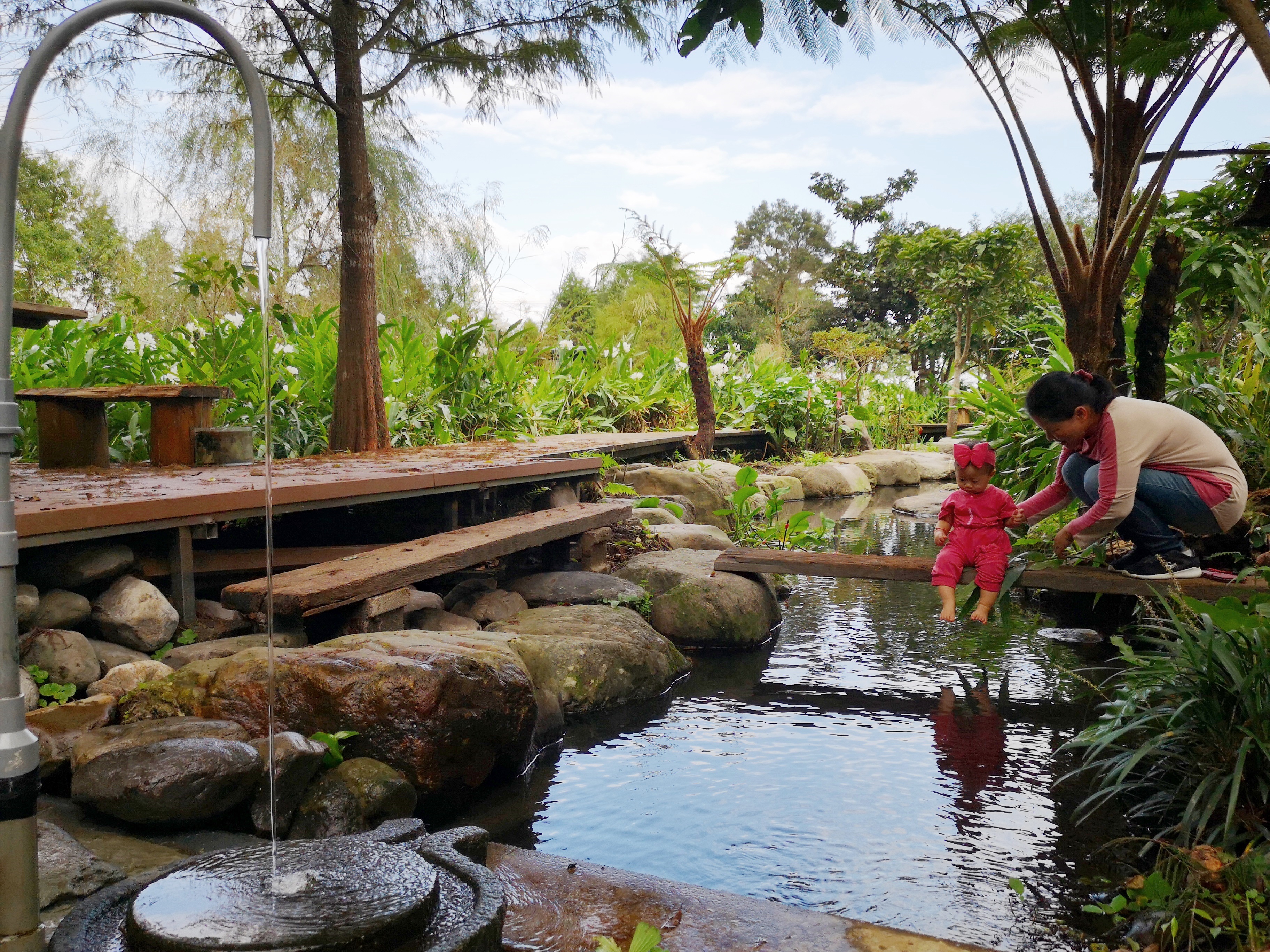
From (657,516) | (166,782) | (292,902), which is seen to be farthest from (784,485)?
(292,902)

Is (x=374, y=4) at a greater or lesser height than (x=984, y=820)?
greater

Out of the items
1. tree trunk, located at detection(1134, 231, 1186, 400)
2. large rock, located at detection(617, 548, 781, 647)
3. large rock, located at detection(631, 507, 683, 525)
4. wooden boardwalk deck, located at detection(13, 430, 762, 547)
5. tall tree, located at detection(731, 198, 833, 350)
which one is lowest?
large rock, located at detection(617, 548, 781, 647)

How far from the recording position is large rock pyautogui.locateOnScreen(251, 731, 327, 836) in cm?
248

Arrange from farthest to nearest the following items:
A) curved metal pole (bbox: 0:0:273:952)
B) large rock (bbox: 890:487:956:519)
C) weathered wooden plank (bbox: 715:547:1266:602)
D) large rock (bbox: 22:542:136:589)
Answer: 1. large rock (bbox: 890:487:956:519)
2. weathered wooden plank (bbox: 715:547:1266:602)
3. large rock (bbox: 22:542:136:589)
4. curved metal pole (bbox: 0:0:273:952)

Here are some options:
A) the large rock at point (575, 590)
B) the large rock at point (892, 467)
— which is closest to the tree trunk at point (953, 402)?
the large rock at point (892, 467)

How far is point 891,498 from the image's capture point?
12.1 m

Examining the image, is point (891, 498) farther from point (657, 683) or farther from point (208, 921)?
point (208, 921)

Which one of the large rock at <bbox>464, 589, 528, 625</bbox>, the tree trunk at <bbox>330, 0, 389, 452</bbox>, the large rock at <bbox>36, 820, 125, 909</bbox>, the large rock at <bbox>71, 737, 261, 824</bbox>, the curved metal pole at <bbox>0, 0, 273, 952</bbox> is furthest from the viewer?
the tree trunk at <bbox>330, 0, 389, 452</bbox>

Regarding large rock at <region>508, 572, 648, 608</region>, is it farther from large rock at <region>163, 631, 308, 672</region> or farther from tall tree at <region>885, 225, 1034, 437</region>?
tall tree at <region>885, 225, 1034, 437</region>

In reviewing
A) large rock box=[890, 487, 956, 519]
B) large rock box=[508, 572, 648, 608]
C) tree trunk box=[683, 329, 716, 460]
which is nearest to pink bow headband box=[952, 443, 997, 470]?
large rock box=[508, 572, 648, 608]

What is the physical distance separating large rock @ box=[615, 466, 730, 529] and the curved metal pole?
6996mm

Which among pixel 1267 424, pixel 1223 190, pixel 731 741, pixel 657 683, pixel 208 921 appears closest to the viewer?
pixel 208 921

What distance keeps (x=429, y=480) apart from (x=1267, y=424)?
430 cm

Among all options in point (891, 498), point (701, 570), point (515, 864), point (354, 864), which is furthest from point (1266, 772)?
point (891, 498)
